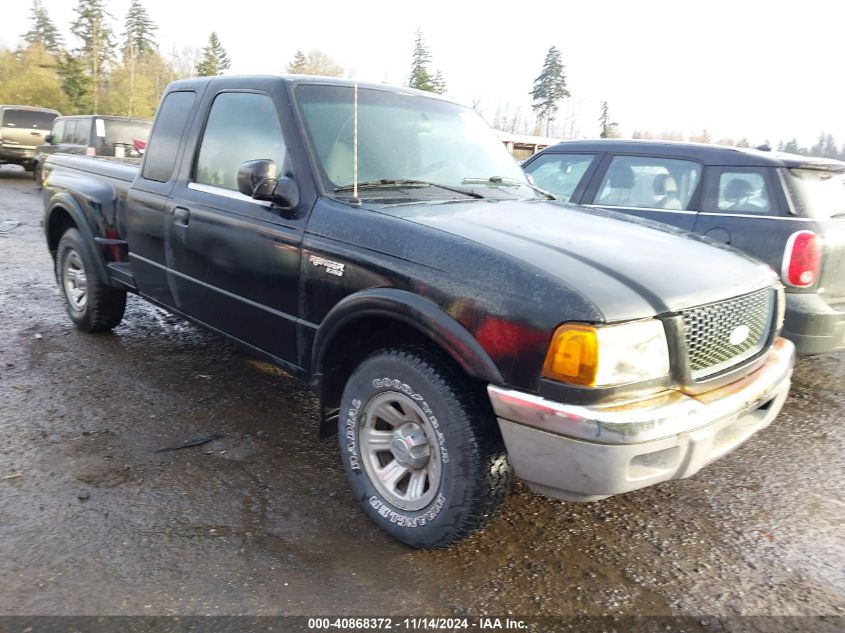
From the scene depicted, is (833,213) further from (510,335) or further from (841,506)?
(510,335)

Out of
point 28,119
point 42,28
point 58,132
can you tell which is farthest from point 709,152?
point 42,28

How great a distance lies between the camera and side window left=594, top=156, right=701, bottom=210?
5.15m

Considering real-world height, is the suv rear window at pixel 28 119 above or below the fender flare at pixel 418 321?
above

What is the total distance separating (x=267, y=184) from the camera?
119 inches

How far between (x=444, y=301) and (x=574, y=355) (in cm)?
55

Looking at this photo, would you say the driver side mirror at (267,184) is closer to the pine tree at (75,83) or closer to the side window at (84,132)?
the side window at (84,132)

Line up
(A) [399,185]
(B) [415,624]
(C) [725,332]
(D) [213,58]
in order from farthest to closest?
(D) [213,58] → (A) [399,185] → (C) [725,332] → (B) [415,624]

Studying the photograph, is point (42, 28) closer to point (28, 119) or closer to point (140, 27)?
point (140, 27)

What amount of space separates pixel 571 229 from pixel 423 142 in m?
1.09

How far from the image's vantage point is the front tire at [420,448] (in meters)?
2.41

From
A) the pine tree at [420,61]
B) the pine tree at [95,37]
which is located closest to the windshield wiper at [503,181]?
the pine tree at [420,61]

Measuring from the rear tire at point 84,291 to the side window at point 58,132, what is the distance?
11302 millimetres

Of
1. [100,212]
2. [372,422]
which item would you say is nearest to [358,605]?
[372,422]

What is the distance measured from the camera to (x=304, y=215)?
3055mm
